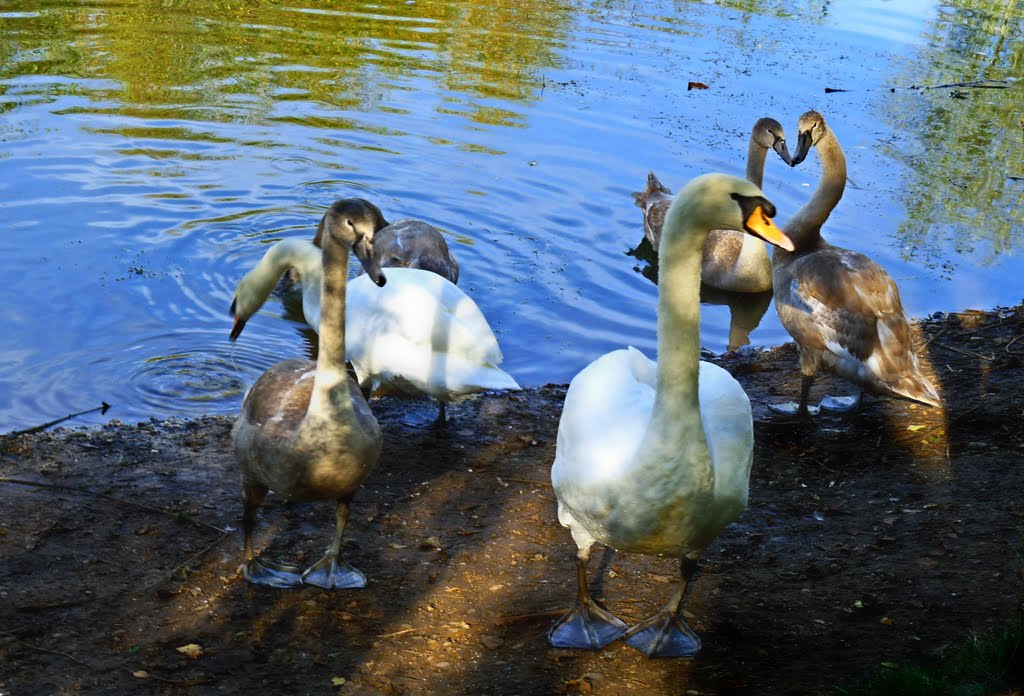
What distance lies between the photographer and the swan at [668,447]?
3.92 metres

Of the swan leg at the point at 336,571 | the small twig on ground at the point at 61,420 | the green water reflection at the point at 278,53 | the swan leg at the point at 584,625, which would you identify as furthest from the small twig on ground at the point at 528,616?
the green water reflection at the point at 278,53

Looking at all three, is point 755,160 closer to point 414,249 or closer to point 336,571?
point 414,249

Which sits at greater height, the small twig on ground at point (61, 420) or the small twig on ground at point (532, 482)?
the small twig on ground at point (532, 482)

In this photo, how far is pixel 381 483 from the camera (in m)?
5.94

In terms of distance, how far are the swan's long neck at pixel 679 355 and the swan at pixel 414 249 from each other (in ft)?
14.4

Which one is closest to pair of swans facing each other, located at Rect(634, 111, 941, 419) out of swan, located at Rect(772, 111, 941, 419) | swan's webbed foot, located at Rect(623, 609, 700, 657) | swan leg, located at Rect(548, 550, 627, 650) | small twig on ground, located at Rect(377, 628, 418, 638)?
swan, located at Rect(772, 111, 941, 419)

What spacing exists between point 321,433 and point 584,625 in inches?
51.9

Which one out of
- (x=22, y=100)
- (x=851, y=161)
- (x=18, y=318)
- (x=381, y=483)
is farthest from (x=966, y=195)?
(x=22, y=100)

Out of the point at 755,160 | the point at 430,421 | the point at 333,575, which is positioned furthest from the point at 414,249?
the point at 333,575

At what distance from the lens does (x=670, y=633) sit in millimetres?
4422

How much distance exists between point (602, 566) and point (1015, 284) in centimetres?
647

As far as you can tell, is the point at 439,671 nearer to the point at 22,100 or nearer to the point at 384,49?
the point at 22,100

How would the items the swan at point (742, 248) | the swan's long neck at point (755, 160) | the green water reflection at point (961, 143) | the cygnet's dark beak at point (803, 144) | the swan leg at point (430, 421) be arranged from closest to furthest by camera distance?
1. the swan leg at point (430, 421)
2. the cygnet's dark beak at point (803, 144)
3. the swan at point (742, 248)
4. the swan's long neck at point (755, 160)
5. the green water reflection at point (961, 143)

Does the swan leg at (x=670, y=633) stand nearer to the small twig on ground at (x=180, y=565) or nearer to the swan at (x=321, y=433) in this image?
the swan at (x=321, y=433)
